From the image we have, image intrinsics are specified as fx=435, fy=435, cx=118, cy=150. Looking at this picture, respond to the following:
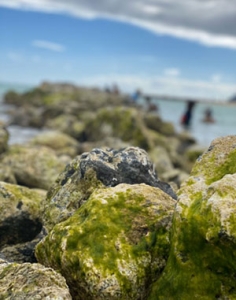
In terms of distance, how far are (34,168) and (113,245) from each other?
695cm

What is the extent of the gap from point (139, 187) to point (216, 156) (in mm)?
1152

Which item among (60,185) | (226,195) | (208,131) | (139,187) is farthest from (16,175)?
(208,131)

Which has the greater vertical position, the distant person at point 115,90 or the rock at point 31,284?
the rock at point 31,284

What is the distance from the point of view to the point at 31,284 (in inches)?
177

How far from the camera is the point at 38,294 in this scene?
4.32 meters

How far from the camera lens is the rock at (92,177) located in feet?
21.4

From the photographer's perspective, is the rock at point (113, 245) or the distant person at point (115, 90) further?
the distant person at point (115, 90)

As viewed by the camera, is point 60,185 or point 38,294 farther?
point 60,185

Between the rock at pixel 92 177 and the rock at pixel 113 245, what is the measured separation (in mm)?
685

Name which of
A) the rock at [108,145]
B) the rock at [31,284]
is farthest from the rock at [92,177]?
the rock at [108,145]

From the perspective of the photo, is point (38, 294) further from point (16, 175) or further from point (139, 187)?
point (16, 175)

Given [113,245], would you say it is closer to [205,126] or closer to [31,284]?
[31,284]

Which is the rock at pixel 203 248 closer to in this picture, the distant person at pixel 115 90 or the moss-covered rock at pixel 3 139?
the moss-covered rock at pixel 3 139

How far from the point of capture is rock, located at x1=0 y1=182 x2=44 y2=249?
7141 millimetres
